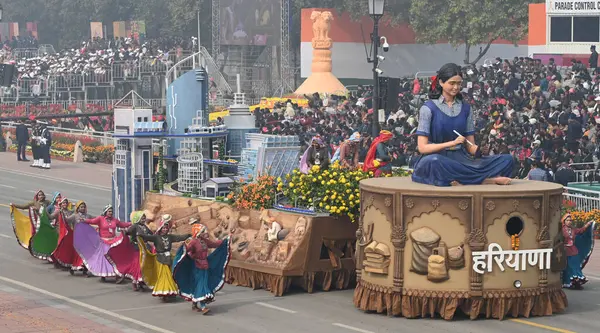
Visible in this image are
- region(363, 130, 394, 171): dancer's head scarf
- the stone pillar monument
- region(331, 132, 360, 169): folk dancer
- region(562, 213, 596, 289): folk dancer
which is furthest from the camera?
the stone pillar monument

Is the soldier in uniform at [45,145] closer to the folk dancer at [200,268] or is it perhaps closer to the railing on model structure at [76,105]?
the railing on model structure at [76,105]

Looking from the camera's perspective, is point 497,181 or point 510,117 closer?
point 497,181

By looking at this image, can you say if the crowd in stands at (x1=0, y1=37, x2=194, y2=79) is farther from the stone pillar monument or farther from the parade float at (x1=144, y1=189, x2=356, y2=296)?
the parade float at (x1=144, y1=189, x2=356, y2=296)

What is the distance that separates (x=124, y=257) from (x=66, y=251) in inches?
84.2

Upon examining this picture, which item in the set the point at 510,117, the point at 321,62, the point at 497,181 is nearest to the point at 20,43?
the point at 321,62

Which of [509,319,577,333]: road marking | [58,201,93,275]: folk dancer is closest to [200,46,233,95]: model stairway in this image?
[58,201,93,275]: folk dancer

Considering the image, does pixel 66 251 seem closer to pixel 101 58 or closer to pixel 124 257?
pixel 124 257

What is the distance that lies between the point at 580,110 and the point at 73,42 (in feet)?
236

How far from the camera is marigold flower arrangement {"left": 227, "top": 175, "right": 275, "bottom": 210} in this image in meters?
24.9

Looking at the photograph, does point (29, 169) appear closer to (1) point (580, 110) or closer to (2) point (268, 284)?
(1) point (580, 110)

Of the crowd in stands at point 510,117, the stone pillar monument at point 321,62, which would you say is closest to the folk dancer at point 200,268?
the crowd in stands at point 510,117

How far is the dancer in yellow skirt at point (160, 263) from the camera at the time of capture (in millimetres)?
22906

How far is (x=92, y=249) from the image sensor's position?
25.8m

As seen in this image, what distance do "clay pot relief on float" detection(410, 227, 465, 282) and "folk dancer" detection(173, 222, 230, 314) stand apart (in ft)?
10.5
